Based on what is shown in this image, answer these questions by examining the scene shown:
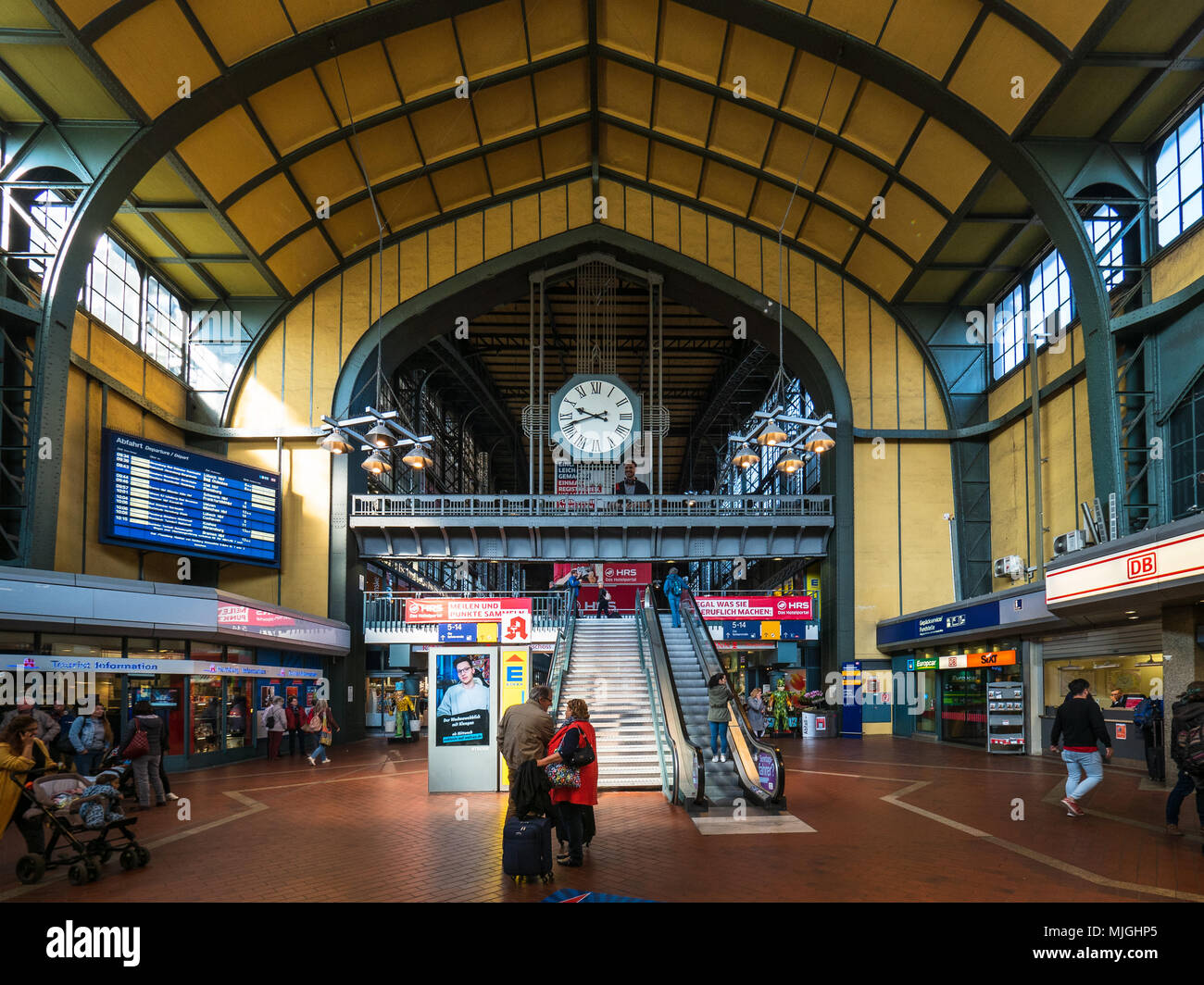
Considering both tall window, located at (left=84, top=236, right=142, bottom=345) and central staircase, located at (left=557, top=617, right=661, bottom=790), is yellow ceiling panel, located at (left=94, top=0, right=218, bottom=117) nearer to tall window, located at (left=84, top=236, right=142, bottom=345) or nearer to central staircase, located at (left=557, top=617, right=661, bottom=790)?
tall window, located at (left=84, top=236, right=142, bottom=345)

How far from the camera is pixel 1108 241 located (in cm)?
1891

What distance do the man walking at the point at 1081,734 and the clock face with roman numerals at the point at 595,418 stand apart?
50.8ft

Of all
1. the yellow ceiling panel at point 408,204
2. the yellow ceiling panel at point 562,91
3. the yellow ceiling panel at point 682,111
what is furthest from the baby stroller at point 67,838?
the yellow ceiling panel at point 682,111

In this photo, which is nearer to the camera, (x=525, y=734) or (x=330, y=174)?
(x=525, y=734)

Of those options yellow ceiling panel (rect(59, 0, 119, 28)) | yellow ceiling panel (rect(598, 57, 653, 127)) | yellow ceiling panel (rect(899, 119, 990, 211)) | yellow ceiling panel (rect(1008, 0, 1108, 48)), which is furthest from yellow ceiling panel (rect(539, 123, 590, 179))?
yellow ceiling panel (rect(1008, 0, 1108, 48))

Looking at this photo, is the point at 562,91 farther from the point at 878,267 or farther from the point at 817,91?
the point at 878,267

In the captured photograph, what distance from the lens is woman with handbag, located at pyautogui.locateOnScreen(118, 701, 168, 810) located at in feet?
38.4

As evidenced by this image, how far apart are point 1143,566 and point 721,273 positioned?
1628 centimetres

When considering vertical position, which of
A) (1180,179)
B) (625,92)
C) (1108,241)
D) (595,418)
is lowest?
(595,418)

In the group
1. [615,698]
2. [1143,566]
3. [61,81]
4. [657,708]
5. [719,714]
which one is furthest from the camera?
[615,698]

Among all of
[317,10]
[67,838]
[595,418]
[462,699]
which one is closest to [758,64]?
[317,10]

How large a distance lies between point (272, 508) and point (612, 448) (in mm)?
8868

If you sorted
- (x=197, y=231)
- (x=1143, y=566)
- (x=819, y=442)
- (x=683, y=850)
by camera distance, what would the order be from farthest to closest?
1. (x=197, y=231)
2. (x=819, y=442)
3. (x=1143, y=566)
4. (x=683, y=850)

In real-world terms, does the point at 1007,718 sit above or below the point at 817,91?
below
